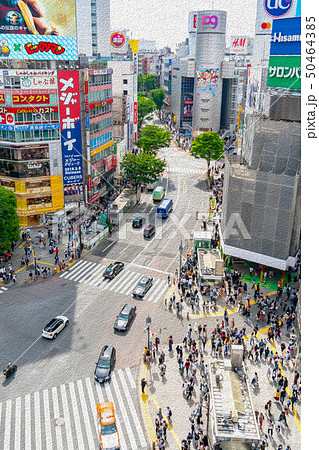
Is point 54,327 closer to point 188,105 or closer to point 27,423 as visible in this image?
point 27,423

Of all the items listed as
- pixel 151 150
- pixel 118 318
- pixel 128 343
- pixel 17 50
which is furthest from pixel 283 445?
pixel 151 150

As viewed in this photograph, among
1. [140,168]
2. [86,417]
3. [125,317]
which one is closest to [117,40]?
[140,168]

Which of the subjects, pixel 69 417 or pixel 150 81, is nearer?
pixel 69 417

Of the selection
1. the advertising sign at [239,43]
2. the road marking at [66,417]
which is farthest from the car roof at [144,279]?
the advertising sign at [239,43]

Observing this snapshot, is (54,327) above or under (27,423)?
above

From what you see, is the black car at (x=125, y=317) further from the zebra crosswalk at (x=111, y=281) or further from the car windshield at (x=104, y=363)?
the car windshield at (x=104, y=363)

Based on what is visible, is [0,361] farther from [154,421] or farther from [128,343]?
[154,421]
